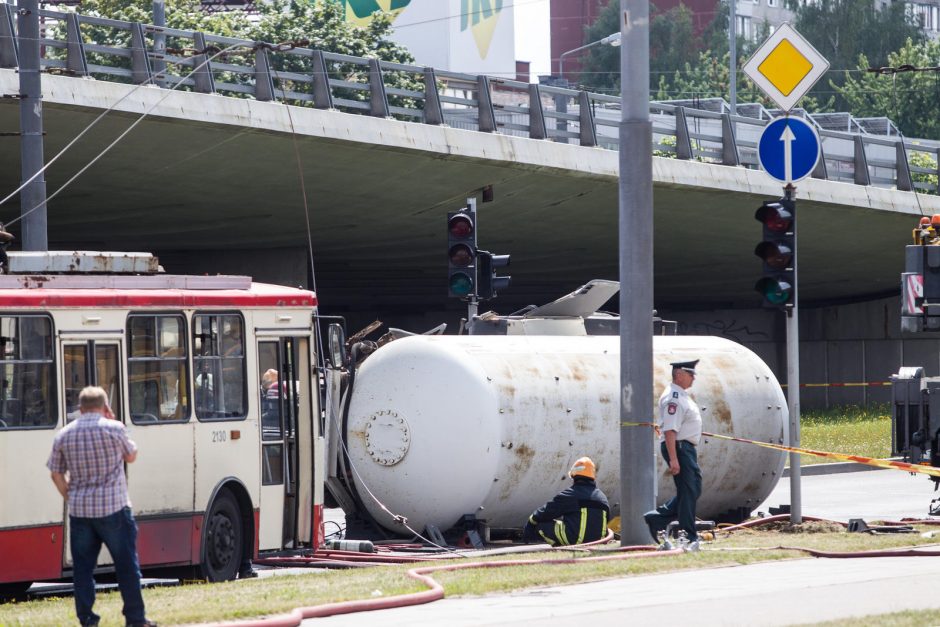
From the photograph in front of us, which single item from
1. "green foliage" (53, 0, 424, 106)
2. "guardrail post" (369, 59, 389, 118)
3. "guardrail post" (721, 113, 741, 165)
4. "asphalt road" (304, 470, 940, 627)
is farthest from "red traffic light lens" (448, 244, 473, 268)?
"green foliage" (53, 0, 424, 106)

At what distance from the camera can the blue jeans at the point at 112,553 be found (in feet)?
33.1

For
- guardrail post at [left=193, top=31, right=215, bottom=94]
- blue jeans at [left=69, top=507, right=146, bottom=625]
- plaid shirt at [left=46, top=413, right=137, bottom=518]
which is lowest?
blue jeans at [left=69, top=507, right=146, bottom=625]

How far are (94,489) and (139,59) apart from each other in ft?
57.3

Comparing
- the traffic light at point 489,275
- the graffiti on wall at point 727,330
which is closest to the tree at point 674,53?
the graffiti on wall at point 727,330

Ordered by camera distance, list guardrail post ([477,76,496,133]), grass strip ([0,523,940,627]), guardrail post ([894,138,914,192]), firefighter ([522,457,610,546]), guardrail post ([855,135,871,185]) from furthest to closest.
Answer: guardrail post ([894,138,914,192]) < guardrail post ([855,135,871,185]) < guardrail post ([477,76,496,133]) < firefighter ([522,457,610,546]) < grass strip ([0,523,940,627])

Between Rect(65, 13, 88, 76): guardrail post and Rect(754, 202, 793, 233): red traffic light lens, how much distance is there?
12.3 meters

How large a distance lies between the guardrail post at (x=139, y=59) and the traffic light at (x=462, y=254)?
8087 millimetres

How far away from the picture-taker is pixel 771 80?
56.8 feet

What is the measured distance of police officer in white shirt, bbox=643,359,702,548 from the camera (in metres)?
14.7

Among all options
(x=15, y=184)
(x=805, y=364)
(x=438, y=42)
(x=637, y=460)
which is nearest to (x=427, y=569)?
(x=637, y=460)

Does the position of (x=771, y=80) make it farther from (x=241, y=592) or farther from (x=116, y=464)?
(x=116, y=464)

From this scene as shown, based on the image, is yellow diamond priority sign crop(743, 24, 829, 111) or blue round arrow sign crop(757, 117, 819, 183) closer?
blue round arrow sign crop(757, 117, 819, 183)

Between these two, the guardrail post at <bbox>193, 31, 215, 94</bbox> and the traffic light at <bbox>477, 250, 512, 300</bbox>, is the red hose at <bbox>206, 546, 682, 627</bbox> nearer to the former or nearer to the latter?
the traffic light at <bbox>477, 250, 512, 300</bbox>

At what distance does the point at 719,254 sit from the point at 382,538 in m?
30.8
